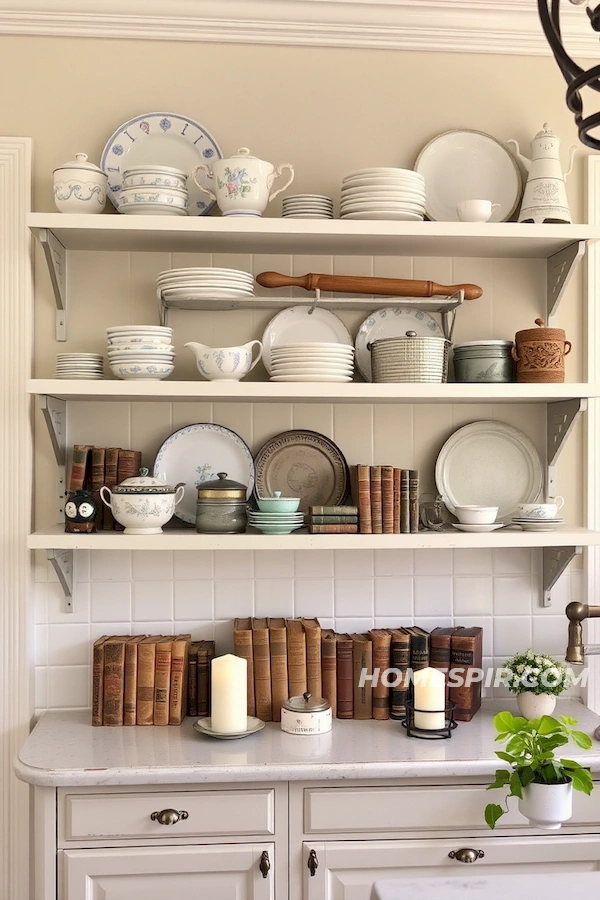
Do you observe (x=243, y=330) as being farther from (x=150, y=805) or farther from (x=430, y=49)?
(x=150, y=805)

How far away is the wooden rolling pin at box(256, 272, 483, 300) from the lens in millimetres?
2180

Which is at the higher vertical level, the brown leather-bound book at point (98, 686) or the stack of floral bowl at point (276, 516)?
the stack of floral bowl at point (276, 516)

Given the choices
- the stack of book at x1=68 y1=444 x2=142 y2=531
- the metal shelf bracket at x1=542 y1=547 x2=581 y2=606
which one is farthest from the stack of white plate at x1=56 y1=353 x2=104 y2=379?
the metal shelf bracket at x1=542 y1=547 x2=581 y2=606

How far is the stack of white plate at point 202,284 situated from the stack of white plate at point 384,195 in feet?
1.05

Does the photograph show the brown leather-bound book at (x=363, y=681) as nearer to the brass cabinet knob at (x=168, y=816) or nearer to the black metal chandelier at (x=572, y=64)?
the brass cabinet knob at (x=168, y=816)

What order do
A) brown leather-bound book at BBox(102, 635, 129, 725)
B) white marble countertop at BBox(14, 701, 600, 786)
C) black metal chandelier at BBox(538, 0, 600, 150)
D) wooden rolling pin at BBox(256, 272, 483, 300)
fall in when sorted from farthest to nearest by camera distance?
wooden rolling pin at BBox(256, 272, 483, 300) < brown leather-bound book at BBox(102, 635, 129, 725) < white marble countertop at BBox(14, 701, 600, 786) < black metal chandelier at BBox(538, 0, 600, 150)

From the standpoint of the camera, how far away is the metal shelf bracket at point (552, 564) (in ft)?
7.27

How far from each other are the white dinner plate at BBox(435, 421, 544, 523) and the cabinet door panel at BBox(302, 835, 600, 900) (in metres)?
0.80

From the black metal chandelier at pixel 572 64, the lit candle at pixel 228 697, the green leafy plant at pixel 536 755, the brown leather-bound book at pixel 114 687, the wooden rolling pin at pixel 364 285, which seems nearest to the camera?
the black metal chandelier at pixel 572 64

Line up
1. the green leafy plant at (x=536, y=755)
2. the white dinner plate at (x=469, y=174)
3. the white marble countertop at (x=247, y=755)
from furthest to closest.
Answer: the white dinner plate at (x=469, y=174) < the white marble countertop at (x=247, y=755) < the green leafy plant at (x=536, y=755)

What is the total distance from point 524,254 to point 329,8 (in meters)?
0.81

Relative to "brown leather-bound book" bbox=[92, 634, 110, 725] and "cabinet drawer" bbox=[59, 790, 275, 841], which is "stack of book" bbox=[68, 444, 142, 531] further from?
"cabinet drawer" bbox=[59, 790, 275, 841]

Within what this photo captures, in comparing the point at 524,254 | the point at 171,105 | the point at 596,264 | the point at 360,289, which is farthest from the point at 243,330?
the point at 596,264

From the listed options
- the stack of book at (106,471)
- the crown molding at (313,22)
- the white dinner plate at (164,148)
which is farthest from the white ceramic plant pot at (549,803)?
the crown molding at (313,22)
